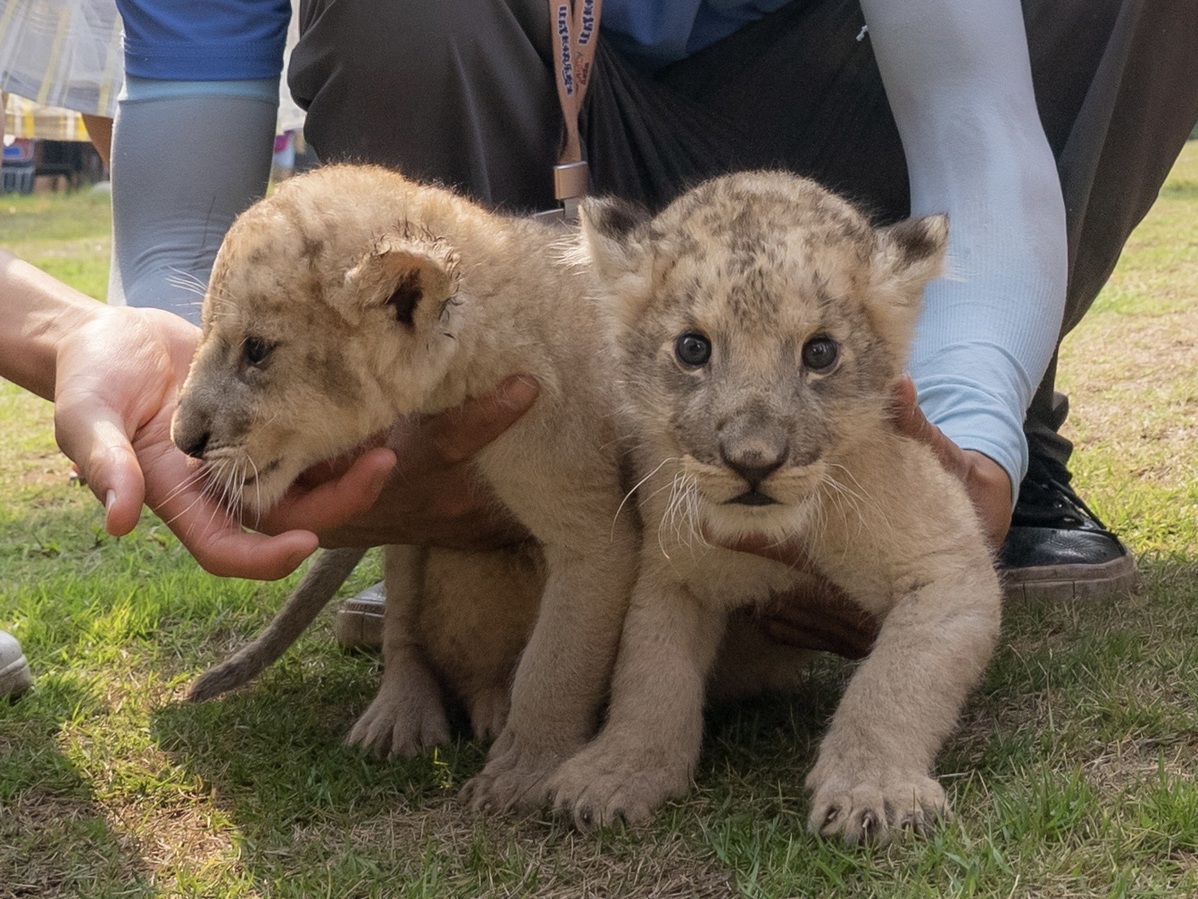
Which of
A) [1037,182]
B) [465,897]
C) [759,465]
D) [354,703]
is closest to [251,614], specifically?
[354,703]

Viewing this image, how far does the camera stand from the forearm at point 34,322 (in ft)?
11.9

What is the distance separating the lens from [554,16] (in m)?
4.29

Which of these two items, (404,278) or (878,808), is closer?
(878,808)

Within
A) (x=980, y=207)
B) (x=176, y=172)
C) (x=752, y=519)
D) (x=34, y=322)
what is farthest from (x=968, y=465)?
(x=176, y=172)

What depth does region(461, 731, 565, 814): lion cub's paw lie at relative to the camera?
3.27 meters

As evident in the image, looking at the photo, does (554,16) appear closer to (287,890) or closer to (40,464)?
(287,890)

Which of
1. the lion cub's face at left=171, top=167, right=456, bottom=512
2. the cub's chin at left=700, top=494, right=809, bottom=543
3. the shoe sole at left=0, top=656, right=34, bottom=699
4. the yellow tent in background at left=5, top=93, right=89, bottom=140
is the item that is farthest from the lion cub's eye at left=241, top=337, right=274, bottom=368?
the yellow tent in background at left=5, top=93, right=89, bottom=140

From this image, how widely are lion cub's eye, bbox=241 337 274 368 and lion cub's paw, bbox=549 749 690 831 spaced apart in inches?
46.1

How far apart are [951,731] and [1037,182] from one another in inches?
64.8

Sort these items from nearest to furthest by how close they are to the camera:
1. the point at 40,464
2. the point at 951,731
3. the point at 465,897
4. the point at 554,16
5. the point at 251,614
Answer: the point at 465,897
the point at 951,731
the point at 554,16
the point at 251,614
the point at 40,464

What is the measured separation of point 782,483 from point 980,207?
53.6 inches

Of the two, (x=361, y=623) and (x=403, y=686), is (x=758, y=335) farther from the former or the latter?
(x=361, y=623)

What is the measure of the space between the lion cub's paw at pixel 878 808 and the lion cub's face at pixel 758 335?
1.94ft

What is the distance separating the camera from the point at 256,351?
313cm
